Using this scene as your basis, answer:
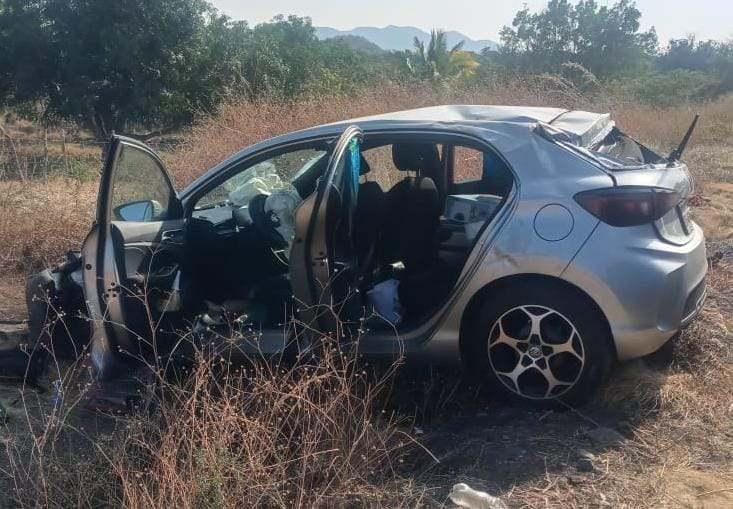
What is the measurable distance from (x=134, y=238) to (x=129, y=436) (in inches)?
50.2

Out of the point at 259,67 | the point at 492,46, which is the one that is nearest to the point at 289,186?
the point at 259,67

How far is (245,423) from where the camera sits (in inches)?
117

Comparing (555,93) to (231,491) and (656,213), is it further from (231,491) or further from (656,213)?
(231,491)

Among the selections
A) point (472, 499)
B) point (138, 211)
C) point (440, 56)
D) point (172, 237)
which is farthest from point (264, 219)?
point (440, 56)

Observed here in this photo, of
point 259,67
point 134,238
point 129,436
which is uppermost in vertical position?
point 259,67

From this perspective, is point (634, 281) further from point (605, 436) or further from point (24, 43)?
point (24, 43)

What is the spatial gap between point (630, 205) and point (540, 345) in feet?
2.68

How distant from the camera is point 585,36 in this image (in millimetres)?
35406

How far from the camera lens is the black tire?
11.5 feet

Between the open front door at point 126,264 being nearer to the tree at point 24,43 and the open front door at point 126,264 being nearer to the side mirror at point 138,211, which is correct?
the side mirror at point 138,211

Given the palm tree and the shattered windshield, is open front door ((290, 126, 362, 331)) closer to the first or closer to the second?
the shattered windshield

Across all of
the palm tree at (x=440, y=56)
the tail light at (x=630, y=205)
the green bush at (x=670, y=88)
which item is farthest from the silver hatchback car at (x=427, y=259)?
the palm tree at (x=440, y=56)

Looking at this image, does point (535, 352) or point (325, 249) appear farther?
point (535, 352)

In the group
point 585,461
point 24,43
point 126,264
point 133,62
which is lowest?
point 585,461
